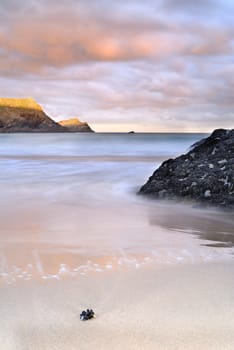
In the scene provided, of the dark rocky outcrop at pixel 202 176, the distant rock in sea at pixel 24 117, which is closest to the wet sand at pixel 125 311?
the dark rocky outcrop at pixel 202 176

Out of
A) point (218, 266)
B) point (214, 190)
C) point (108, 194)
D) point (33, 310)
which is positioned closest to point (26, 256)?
point (33, 310)

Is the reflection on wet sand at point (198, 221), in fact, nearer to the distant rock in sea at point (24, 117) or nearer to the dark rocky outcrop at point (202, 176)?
the dark rocky outcrop at point (202, 176)

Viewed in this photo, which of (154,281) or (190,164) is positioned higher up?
(190,164)

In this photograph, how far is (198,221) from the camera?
15.1 ft

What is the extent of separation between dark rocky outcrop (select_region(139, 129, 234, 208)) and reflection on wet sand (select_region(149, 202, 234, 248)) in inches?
11.6

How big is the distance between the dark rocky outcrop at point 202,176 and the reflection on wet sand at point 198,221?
11.6 inches

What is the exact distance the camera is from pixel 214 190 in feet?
17.7

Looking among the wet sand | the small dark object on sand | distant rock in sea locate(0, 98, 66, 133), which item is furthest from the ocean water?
distant rock in sea locate(0, 98, 66, 133)

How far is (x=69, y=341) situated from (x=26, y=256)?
4.55 ft

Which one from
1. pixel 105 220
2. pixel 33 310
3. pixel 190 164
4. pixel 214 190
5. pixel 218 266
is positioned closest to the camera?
pixel 33 310

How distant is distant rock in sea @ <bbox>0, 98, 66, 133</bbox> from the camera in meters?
165

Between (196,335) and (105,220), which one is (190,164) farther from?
(196,335)

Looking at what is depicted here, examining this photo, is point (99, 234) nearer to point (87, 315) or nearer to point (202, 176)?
point (87, 315)

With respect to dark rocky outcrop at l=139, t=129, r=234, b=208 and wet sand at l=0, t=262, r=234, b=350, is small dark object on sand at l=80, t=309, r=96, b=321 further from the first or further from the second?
dark rocky outcrop at l=139, t=129, r=234, b=208
